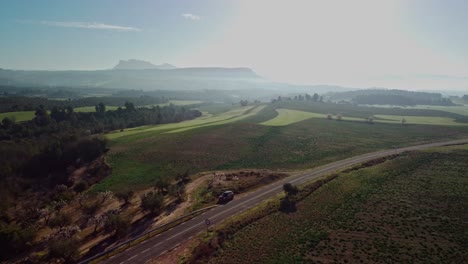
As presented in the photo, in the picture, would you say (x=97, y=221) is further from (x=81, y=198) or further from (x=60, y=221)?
(x=81, y=198)

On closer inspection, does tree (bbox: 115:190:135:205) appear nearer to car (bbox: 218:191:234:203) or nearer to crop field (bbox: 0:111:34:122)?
car (bbox: 218:191:234:203)

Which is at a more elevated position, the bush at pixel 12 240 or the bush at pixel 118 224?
the bush at pixel 118 224

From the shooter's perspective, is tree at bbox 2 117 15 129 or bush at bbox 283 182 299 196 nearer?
bush at bbox 283 182 299 196

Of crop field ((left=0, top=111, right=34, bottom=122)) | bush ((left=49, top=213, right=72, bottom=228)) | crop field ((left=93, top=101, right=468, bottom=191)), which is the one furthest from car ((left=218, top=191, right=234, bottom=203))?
crop field ((left=0, top=111, right=34, bottom=122))

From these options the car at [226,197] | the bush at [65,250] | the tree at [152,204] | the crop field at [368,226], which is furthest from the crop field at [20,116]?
the crop field at [368,226]

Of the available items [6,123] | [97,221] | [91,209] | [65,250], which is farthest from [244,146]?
[6,123]

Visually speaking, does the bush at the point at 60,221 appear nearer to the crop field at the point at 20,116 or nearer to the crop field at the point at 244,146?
the crop field at the point at 244,146

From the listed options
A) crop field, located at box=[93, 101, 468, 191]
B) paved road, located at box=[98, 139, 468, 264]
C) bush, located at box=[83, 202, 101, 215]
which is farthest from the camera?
crop field, located at box=[93, 101, 468, 191]
